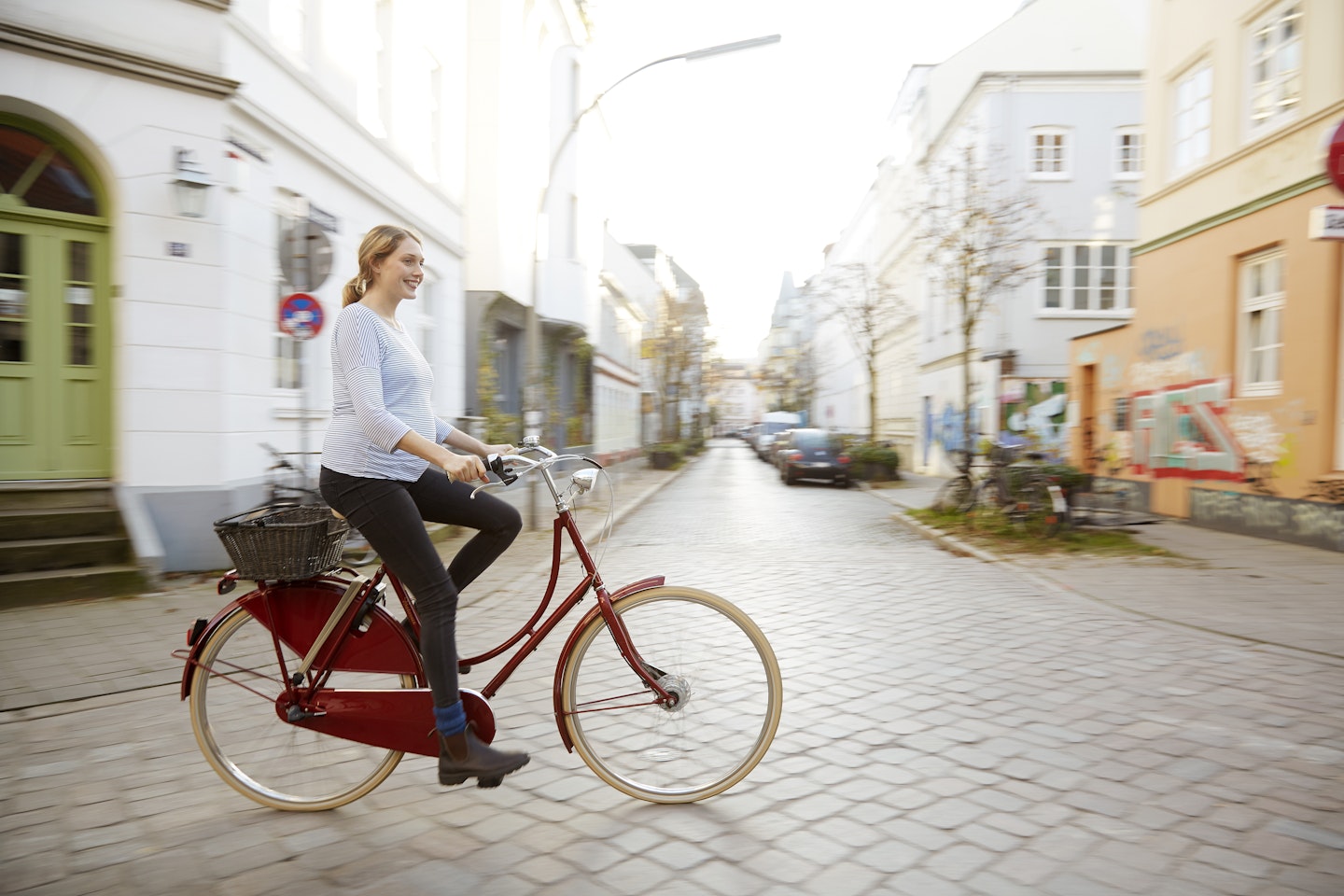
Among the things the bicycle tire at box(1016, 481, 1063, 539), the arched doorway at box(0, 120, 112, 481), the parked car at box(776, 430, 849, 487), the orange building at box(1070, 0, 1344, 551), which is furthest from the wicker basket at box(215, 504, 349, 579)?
the parked car at box(776, 430, 849, 487)

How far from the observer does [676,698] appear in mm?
3459

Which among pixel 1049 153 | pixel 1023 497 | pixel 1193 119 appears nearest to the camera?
pixel 1023 497

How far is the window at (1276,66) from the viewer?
12062 mm

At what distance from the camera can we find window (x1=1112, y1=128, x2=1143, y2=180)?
2489cm

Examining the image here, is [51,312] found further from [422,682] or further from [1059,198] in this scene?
[1059,198]

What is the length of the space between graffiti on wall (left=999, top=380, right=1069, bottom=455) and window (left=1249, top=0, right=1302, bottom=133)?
11864 mm

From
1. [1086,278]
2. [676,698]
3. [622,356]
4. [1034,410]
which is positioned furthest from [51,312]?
[622,356]

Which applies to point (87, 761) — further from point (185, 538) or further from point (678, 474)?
point (678, 474)

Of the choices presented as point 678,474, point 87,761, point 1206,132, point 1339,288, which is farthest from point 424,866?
point 678,474

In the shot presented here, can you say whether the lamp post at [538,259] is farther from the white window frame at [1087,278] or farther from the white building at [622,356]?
the white building at [622,356]

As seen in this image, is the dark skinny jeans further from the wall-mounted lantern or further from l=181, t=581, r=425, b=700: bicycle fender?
the wall-mounted lantern

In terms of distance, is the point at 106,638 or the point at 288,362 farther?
the point at 288,362

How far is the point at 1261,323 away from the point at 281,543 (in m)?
13.3

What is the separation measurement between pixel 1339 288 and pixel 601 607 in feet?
36.5
